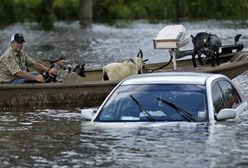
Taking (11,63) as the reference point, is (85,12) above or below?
above

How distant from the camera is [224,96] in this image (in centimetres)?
1197

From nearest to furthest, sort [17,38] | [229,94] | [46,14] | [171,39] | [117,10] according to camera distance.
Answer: [229,94]
[17,38]
[171,39]
[46,14]
[117,10]

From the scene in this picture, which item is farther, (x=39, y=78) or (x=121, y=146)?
(x=39, y=78)

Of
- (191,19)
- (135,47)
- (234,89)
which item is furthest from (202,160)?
(191,19)

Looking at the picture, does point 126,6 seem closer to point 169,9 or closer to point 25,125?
point 169,9

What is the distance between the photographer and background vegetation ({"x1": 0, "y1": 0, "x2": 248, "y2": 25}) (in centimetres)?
6575

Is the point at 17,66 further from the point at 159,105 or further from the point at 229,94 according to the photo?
the point at 159,105

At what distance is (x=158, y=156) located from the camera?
10.7 meters

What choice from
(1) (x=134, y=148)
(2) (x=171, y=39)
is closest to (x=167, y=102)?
(1) (x=134, y=148)

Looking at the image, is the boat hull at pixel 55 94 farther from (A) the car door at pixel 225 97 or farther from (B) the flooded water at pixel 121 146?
(A) the car door at pixel 225 97

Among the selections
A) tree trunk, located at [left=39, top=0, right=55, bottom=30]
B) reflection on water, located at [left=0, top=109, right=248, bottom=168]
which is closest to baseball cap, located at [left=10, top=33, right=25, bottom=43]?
reflection on water, located at [left=0, top=109, right=248, bottom=168]

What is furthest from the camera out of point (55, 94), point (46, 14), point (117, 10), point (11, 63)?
point (117, 10)

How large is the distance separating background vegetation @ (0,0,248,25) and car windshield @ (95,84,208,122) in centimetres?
4955

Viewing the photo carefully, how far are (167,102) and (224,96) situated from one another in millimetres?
1171
